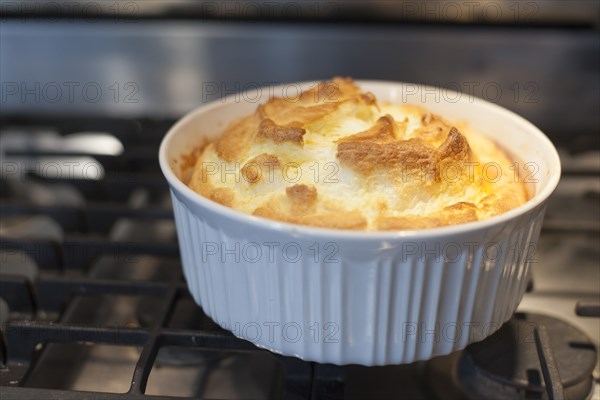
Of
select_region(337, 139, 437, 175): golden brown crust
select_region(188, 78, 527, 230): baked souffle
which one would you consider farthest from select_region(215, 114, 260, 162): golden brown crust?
select_region(337, 139, 437, 175): golden brown crust

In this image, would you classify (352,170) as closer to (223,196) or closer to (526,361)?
(223,196)

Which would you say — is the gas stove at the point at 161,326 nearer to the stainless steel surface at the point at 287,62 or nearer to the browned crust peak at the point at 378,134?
the stainless steel surface at the point at 287,62

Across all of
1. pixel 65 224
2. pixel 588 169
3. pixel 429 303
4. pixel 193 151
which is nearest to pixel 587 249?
pixel 588 169

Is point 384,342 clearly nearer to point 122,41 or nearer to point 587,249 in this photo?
point 587,249

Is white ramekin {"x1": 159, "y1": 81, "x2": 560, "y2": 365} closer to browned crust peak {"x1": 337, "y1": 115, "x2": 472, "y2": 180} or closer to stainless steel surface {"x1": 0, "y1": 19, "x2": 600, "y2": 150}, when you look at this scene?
browned crust peak {"x1": 337, "y1": 115, "x2": 472, "y2": 180}

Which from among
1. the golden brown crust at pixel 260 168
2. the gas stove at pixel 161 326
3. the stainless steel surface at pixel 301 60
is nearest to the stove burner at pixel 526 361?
the gas stove at pixel 161 326

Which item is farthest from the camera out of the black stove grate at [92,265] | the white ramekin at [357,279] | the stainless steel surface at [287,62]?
the stainless steel surface at [287,62]
